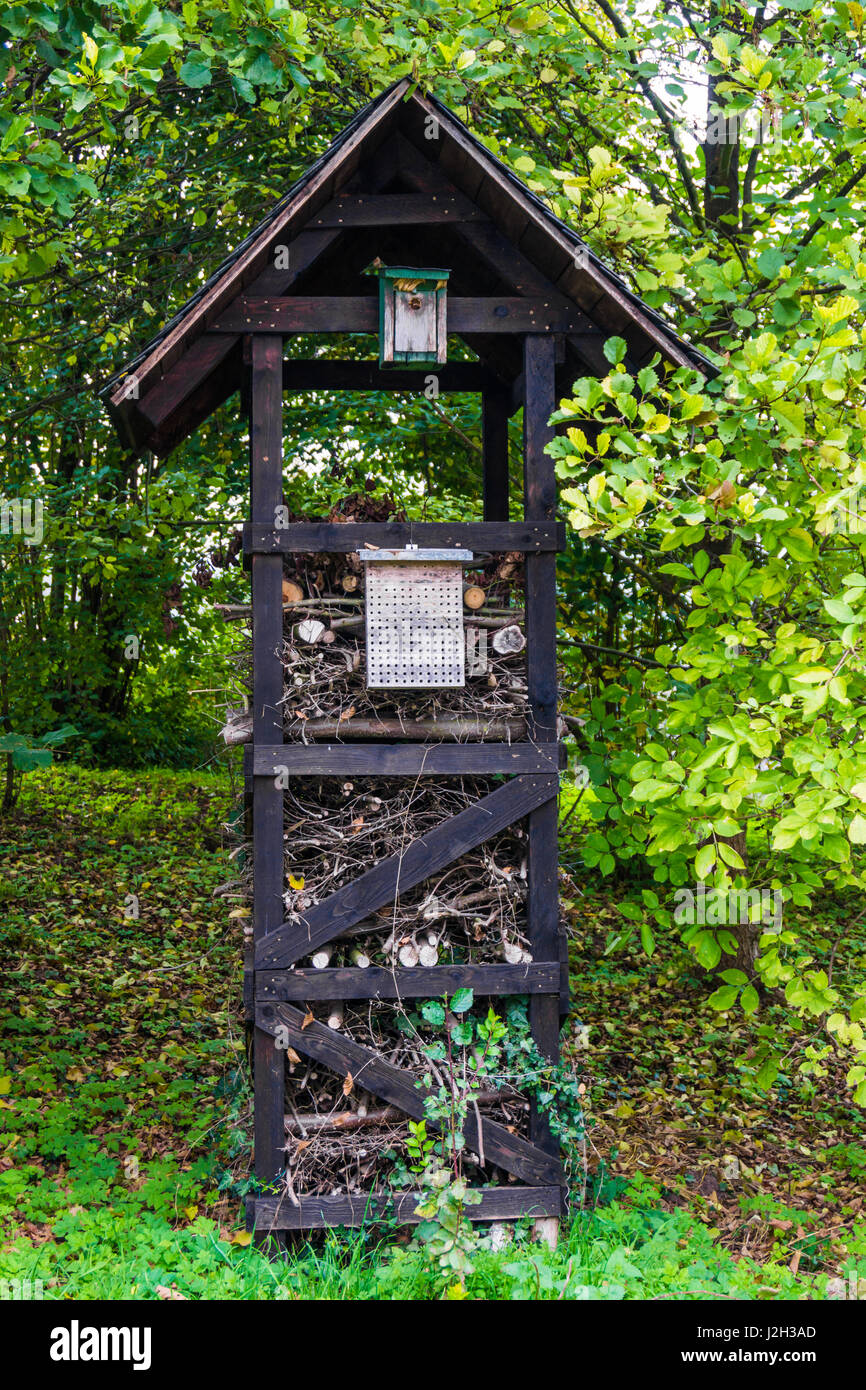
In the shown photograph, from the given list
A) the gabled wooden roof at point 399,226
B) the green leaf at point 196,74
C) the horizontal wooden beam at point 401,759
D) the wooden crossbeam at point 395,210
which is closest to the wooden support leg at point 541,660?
the horizontal wooden beam at point 401,759

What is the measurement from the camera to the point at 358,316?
4.59 meters

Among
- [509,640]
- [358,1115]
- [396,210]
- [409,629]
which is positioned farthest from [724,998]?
[396,210]

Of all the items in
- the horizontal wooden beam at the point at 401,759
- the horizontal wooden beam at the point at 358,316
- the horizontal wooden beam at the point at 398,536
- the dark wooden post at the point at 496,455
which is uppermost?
the horizontal wooden beam at the point at 358,316

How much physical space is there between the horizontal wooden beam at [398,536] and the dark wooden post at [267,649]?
0.22 ft

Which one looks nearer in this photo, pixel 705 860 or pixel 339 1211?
pixel 705 860

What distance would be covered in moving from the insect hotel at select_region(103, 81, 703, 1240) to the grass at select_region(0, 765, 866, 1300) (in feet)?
1.23

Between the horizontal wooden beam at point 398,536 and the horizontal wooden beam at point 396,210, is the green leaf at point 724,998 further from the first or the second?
the horizontal wooden beam at point 396,210

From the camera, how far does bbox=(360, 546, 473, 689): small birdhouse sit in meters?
4.51

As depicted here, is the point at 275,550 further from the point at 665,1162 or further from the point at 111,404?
the point at 665,1162

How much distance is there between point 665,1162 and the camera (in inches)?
234

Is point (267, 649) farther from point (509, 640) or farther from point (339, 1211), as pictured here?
point (339, 1211)

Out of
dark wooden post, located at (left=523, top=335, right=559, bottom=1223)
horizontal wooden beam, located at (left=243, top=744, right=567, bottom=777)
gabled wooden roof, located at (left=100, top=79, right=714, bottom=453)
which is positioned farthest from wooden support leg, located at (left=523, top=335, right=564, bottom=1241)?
gabled wooden roof, located at (left=100, top=79, right=714, bottom=453)

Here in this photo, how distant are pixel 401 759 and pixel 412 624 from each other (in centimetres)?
56

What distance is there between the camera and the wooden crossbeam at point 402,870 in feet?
14.6
